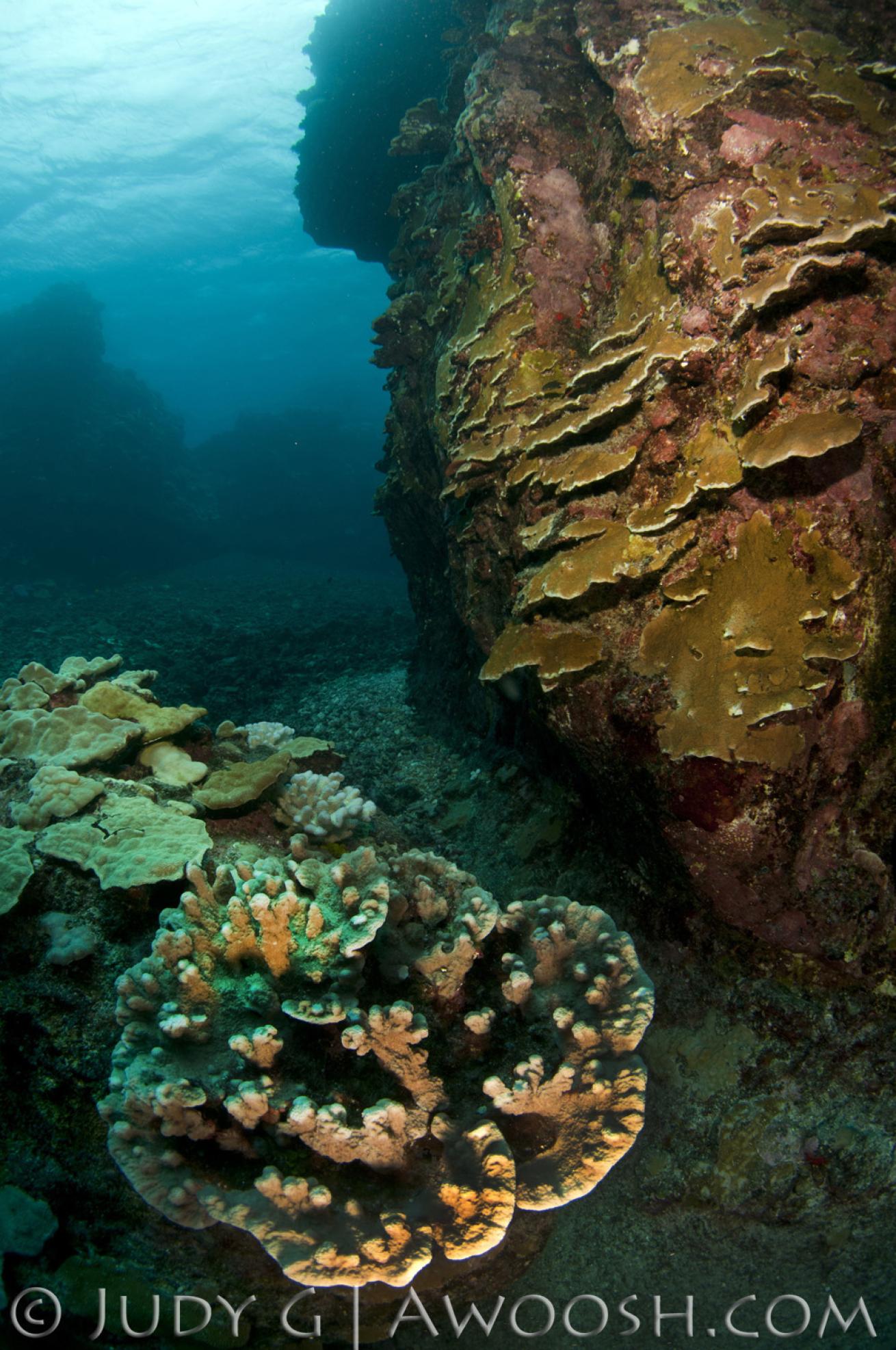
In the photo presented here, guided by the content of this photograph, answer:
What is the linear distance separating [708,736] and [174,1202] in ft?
9.25

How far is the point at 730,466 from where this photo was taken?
10.2 feet

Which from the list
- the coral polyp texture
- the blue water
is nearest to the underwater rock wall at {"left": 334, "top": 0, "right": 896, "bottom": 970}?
the coral polyp texture

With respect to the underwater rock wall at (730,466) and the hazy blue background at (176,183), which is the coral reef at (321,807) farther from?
the hazy blue background at (176,183)

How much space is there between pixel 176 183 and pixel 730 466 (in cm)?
4642

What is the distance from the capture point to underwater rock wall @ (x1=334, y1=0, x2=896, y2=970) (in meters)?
2.93

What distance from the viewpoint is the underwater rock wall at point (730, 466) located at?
293 centimetres

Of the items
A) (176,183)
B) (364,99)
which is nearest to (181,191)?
(176,183)

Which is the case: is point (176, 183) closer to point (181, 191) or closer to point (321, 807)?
point (181, 191)

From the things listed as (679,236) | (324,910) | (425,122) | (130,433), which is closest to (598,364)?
(679,236)

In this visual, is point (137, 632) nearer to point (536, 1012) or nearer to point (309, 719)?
point (309, 719)

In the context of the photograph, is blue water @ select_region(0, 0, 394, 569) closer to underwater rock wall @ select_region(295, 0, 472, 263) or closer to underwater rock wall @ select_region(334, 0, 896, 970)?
underwater rock wall @ select_region(295, 0, 472, 263)

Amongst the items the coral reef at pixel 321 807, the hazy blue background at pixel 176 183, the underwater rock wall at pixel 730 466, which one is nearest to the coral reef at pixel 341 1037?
the coral reef at pixel 321 807

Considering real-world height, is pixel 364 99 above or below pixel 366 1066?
above

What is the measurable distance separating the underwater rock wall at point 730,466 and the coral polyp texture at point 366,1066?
1011mm
